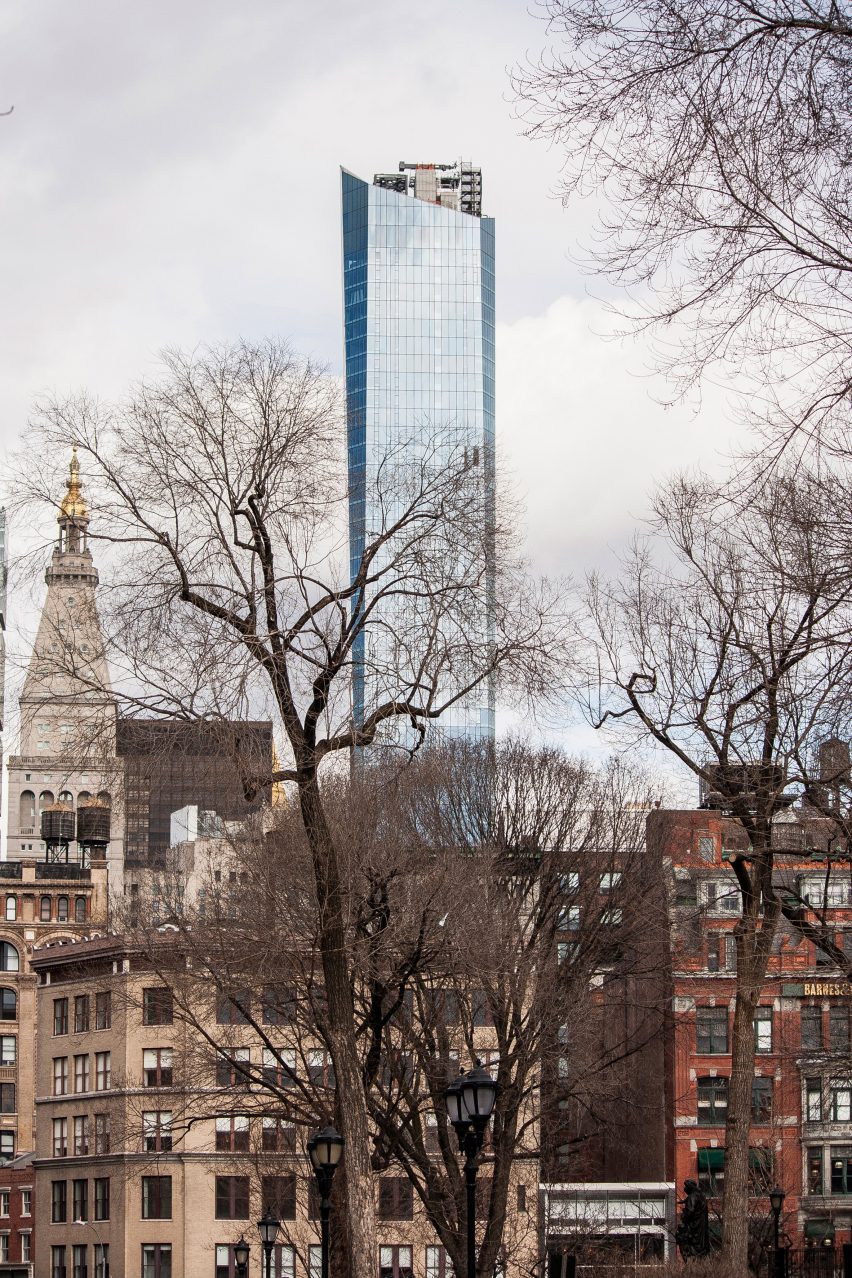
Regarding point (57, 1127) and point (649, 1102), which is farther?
point (57, 1127)

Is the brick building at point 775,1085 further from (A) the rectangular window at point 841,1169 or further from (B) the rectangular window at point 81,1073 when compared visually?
(B) the rectangular window at point 81,1073

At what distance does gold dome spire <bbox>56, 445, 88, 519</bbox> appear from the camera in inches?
872

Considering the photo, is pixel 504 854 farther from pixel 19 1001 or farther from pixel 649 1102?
pixel 19 1001

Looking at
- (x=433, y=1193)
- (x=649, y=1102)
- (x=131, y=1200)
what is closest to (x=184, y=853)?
(x=131, y=1200)

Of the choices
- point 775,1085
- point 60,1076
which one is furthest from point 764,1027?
point 60,1076

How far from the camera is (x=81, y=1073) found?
82.9 metres

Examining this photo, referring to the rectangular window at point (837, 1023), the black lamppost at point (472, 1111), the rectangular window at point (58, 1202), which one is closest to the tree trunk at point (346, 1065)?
the black lamppost at point (472, 1111)

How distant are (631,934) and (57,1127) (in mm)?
43110

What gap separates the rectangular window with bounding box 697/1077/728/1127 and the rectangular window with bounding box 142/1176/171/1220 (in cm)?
2308

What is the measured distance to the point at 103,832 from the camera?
13600 cm

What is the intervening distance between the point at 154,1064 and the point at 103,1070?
3588mm

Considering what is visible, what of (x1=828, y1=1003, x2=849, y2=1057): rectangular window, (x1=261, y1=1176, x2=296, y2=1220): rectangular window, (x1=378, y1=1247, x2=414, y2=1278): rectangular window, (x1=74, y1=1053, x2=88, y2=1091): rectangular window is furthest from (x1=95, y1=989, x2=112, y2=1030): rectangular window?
(x1=828, y1=1003, x2=849, y2=1057): rectangular window

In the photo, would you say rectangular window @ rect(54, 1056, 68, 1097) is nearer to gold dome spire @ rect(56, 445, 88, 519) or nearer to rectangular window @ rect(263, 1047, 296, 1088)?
rectangular window @ rect(263, 1047, 296, 1088)

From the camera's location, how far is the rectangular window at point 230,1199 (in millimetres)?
75375
